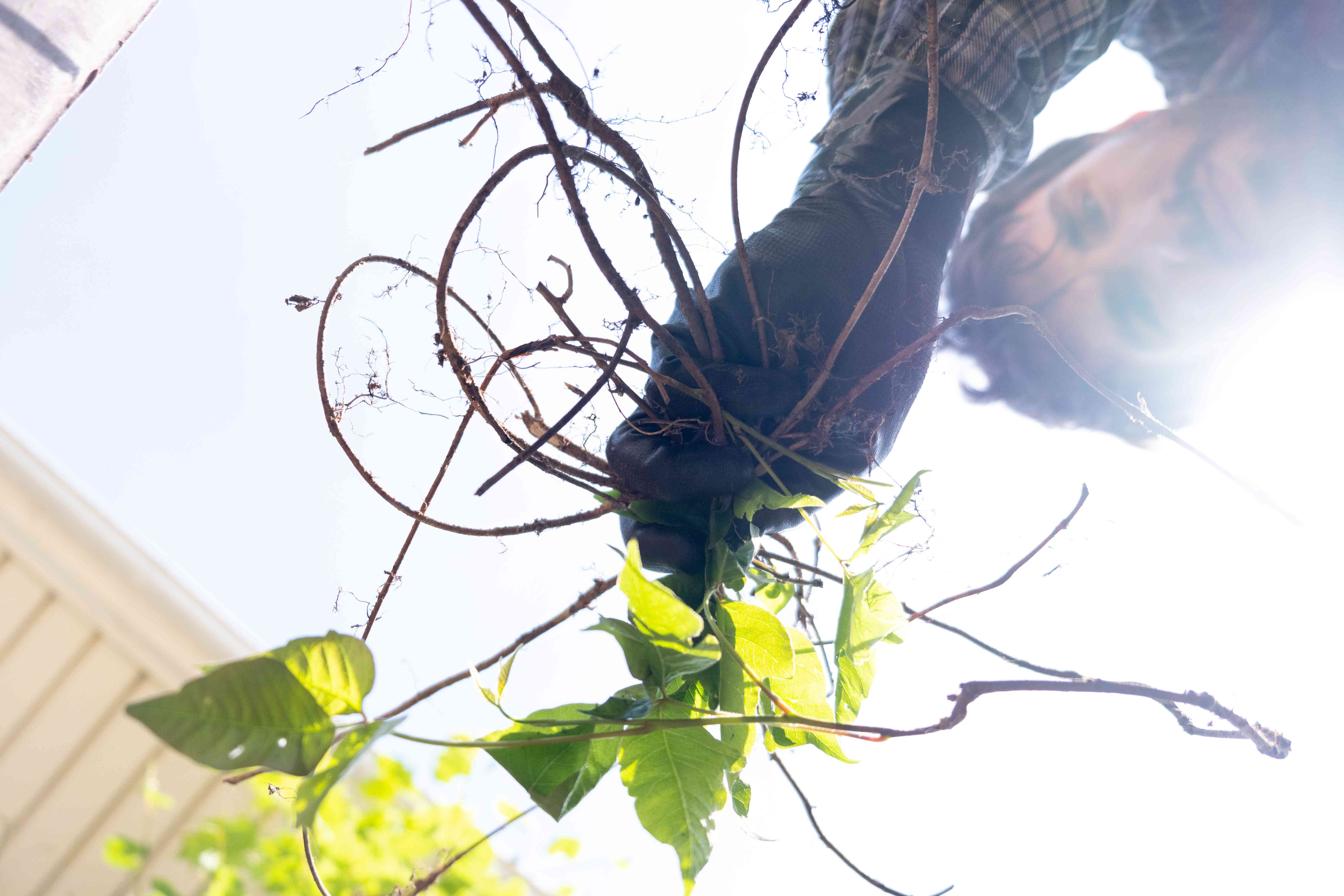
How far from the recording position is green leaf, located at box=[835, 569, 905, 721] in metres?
0.22

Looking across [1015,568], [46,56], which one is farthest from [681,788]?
[46,56]

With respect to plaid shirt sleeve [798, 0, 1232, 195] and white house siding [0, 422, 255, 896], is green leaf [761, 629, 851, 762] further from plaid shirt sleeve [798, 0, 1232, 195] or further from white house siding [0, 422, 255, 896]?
white house siding [0, 422, 255, 896]

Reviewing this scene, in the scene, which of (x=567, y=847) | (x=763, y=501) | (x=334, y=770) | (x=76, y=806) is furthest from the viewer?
(x=76, y=806)

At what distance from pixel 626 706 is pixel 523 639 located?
49 mm

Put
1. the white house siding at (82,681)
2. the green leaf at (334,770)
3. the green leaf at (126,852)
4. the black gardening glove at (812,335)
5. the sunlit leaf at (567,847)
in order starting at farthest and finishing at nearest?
the white house siding at (82,681), the green leaf at (126,852), the sunlit leaf at (567,847), the black gardening glove at (812,335), the green leaf at (334,770)

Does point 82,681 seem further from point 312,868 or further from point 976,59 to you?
point 976,59

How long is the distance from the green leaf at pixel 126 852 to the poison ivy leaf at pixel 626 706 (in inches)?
36.1

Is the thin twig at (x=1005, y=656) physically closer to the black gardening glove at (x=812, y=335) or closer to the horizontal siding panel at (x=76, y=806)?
the black gardening glove at (x=812, y=335)

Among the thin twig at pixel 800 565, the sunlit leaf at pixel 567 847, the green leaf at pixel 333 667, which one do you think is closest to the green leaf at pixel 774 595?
the thin twig at pixel 800 565

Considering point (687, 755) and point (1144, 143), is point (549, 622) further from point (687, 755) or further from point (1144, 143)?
point (1144, 143)

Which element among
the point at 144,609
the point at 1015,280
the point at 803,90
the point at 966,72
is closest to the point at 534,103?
the point at 803,90

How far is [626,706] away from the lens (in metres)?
0.21

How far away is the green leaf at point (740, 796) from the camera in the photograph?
0.78 ft

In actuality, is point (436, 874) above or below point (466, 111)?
below
